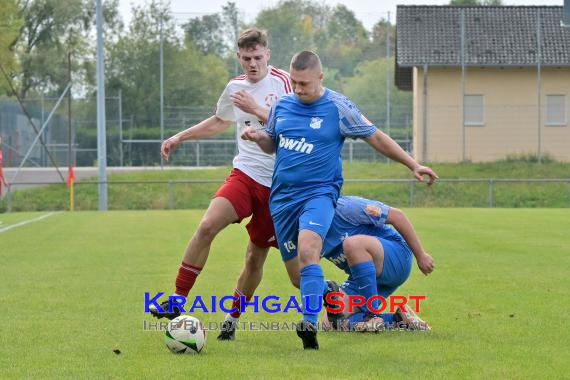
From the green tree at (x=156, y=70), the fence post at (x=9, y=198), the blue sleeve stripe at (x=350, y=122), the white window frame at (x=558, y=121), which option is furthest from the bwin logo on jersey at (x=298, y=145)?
the green tree at (x=156, y=70)

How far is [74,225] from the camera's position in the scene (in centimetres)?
2300

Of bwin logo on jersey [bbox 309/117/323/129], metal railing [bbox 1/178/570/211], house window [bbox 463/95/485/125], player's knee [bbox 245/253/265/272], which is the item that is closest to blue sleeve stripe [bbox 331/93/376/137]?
bwin logo on jersey [bbox 309/117/323/129]

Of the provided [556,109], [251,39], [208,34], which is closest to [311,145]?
[251,39]

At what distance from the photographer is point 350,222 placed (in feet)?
26.7

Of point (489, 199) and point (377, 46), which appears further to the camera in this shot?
point (377, 46)

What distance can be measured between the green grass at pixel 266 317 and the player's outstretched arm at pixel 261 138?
130 centimetres

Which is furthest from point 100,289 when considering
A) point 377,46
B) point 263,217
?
point 377,46

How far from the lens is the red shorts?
8.07 meters

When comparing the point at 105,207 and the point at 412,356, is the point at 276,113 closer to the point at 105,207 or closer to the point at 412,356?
the point at 412,356

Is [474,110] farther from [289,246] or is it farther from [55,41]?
[289,246]

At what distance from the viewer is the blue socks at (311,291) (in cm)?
708

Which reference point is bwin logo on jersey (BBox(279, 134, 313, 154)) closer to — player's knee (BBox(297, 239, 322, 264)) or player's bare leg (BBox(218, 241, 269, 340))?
player's knee (BBox(297, 239, 322, 264))

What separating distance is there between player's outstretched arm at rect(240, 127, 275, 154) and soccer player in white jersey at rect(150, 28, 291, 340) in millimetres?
287

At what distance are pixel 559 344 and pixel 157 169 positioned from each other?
110 ft
